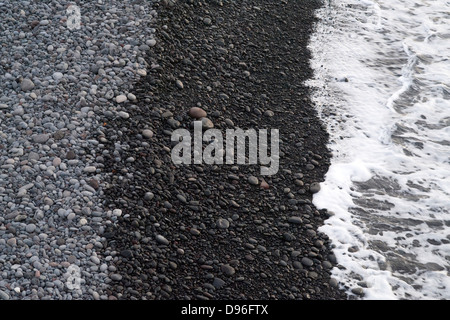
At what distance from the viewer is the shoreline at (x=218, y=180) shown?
215 inches

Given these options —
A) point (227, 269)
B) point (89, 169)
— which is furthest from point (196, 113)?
point (227, 269)

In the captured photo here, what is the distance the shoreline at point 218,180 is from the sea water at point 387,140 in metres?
0.35

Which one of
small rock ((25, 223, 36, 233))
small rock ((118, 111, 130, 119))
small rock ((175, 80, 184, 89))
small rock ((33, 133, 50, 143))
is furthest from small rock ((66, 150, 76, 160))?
small rock ((175, 80, 184, 89))

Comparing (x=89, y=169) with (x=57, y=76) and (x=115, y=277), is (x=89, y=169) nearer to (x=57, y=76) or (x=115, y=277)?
(x=115, y=277)

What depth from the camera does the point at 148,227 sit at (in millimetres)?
5785

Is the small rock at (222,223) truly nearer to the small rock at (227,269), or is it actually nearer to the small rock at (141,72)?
the small rock at (227,269)

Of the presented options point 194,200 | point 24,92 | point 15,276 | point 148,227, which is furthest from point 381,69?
point 15,276

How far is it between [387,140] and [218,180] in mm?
Answer: 3047

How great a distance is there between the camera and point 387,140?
307 inches

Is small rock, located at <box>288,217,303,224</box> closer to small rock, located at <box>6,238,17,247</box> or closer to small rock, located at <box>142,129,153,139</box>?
small rock, located at <box>142,129,153,139</box>

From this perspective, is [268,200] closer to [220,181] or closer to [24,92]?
[220,181]

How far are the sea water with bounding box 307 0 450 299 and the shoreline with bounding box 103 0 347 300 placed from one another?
0.35 metres

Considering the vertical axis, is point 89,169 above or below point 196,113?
below

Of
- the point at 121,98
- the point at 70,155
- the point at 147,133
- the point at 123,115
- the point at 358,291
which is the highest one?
the point at 121,98
